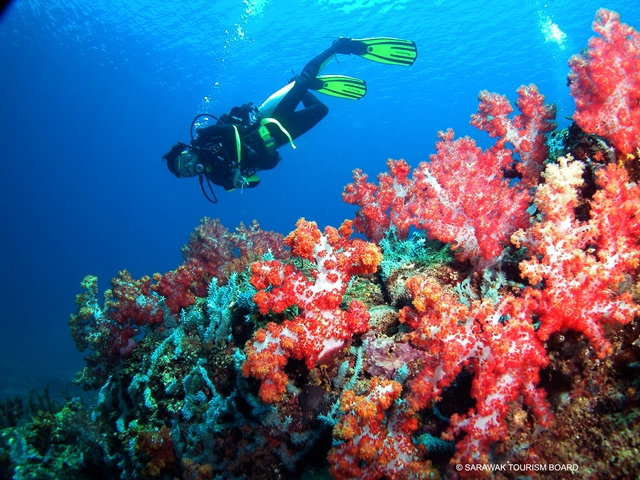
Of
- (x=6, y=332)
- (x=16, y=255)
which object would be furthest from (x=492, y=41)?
(x=16, y=255)

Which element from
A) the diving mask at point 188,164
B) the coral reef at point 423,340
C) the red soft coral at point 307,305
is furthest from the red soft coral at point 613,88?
the diving mask at point 188,164

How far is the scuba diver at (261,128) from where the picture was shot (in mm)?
7395

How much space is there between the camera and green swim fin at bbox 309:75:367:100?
9828mm

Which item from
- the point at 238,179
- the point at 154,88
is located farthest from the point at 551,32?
the point at 154,88

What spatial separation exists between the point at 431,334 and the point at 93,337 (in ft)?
15.3

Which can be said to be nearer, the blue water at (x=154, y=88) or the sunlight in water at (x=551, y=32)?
the blue water at (x=154, y=88)

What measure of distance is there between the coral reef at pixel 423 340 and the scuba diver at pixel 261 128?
340 centimetres

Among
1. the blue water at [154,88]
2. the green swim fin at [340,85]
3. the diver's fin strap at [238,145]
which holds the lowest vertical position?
the diver's fin strap at [238,145]

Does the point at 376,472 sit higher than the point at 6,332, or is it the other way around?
the point at 6,332

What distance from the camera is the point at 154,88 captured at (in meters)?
63.3

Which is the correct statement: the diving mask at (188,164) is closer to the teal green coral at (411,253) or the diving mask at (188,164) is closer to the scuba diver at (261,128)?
the scuba diver at (261,128)

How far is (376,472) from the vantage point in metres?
2.35

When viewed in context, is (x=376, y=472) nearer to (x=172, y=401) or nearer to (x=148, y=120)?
(x=172, y=401)

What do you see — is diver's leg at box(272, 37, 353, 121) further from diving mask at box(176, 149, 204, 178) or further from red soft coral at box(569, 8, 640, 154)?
red soft coral at box(569, 8, 640, 154)
